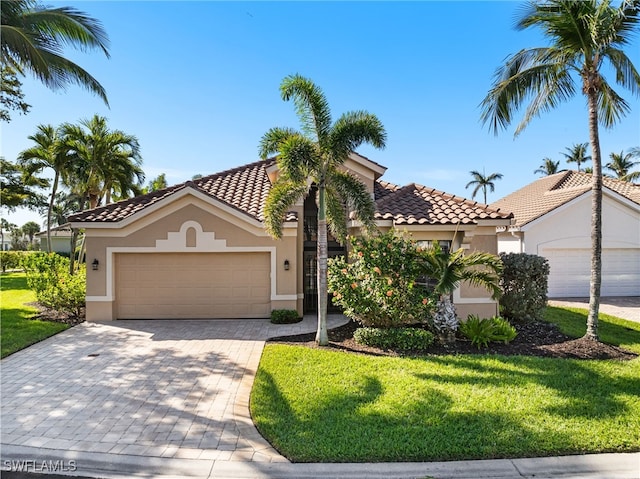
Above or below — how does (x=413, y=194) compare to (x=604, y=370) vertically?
above

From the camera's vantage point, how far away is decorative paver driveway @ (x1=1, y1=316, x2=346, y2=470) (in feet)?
16.3

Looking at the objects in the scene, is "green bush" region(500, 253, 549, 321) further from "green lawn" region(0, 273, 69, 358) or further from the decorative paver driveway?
"green lawn" region(0, 273, 69, 358)

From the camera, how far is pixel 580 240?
17.0m

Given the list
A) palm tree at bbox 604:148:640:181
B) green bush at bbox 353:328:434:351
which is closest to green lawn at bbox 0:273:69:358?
green bush at bbox 353:328:434:351

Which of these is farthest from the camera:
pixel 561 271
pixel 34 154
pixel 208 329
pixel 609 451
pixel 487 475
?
pixel 34 154

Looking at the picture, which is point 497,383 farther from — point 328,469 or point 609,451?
point 328,469

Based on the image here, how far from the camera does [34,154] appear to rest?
19.0 meters

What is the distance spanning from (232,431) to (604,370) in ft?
24.8

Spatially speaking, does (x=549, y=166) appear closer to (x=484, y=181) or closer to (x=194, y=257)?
(x=484, y=181)

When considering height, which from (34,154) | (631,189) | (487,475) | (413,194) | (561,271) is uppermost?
(34,154)

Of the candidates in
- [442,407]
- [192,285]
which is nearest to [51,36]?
[192,285]

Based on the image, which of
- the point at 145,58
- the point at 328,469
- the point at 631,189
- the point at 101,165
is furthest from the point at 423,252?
the point at 631,189

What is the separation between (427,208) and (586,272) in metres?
10.9

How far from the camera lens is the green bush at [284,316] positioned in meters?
11.8
